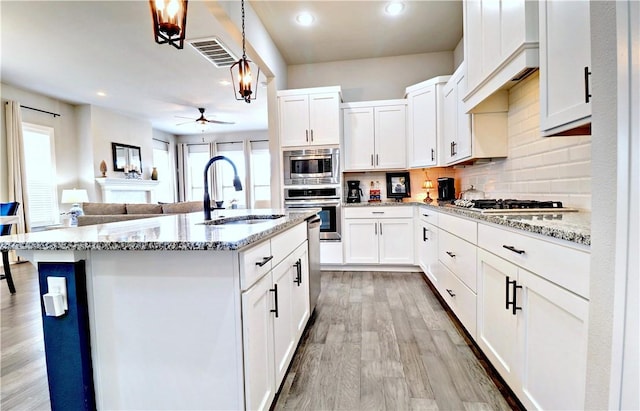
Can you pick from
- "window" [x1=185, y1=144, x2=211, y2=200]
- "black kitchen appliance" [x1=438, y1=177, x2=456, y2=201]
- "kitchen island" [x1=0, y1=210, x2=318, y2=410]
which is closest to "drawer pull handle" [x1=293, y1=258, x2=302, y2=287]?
"kitchen island" [x1=0, y1=210, x2=318, y2=410]

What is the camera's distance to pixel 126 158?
6.86 metres

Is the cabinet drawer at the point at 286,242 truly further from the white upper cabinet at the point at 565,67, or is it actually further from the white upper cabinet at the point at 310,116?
the white upper cabinet at the point at 310,116

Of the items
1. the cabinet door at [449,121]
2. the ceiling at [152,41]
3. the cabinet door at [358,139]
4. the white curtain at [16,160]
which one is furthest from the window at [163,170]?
the cabinet door at [449,121]

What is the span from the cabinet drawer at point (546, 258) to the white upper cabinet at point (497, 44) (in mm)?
923

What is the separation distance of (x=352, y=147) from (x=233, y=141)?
5990 millimetres

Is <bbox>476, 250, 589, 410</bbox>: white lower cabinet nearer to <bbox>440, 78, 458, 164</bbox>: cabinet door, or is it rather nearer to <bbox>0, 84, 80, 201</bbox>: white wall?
<bbox>440, 78, 458, 164</bbox>: cabinet door

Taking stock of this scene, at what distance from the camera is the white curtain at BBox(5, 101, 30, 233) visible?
15.8ft

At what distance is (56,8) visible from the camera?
9.86ft

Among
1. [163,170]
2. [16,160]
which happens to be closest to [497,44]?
[16,160]

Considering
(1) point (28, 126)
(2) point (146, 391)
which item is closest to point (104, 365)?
(2) point (146, 391)

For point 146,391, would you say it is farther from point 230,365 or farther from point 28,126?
point 28,126

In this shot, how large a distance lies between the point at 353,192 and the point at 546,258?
3.26m

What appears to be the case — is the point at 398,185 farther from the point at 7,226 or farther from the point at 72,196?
the point at 72,196

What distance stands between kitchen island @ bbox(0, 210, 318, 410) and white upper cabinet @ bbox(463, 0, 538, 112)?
165 centimetres
